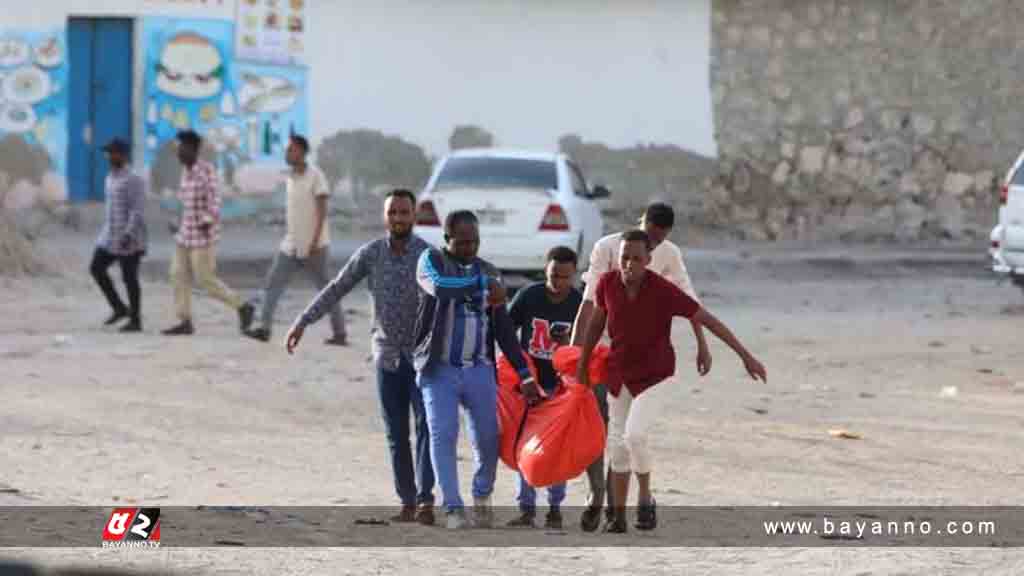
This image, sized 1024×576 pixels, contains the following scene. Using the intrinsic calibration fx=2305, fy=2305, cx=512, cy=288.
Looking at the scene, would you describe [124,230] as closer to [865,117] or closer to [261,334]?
[261,334]

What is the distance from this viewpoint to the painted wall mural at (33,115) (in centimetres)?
2622

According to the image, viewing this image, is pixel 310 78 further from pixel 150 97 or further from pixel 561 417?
pixel 561 417

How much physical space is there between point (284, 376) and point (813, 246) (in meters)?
12.9

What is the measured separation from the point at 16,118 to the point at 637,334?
17.8 meters

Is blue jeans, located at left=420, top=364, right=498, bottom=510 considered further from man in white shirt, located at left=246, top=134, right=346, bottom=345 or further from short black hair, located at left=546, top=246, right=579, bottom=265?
man in white shirt, located at left=246, top=134, right=346, bottom=345

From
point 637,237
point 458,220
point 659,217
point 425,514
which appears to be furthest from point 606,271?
point 425,514

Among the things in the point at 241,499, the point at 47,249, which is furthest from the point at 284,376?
the point at 47,249

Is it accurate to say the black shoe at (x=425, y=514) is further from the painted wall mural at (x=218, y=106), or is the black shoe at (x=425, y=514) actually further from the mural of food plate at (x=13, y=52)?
the mural of food plate at (x=13, y=52)

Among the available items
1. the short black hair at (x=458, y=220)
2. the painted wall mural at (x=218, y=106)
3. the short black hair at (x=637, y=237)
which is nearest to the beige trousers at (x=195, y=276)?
the short black hair at (x=458, y=220)

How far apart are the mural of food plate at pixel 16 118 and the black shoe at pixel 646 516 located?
1758 centimetres

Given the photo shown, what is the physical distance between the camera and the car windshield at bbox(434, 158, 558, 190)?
2141 cm

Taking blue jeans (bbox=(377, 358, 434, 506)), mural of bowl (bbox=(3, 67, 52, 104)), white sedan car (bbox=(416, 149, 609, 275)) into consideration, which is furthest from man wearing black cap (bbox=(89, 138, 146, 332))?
mural of bowl (bbox=(3, 67, 52, 104))

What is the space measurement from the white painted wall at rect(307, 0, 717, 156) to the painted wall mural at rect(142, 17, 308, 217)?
62.5 inches

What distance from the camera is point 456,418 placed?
32.6 ft
